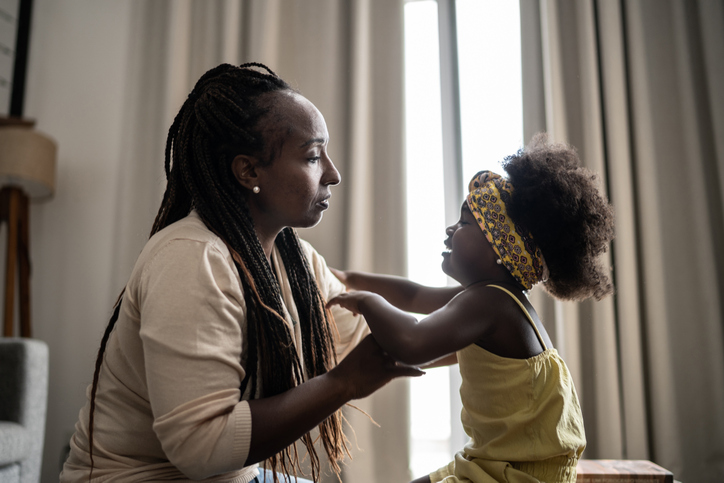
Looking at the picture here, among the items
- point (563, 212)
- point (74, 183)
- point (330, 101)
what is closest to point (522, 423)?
point (563, 212)

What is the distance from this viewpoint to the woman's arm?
0.81 m

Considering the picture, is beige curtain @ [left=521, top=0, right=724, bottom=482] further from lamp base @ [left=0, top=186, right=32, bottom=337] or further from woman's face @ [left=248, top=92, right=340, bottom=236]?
lamp base @ [left=0, top=186, right=32, bottom=337]

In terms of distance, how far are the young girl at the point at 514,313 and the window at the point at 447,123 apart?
3.56 feet

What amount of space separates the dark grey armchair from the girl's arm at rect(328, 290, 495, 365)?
4.82 ft

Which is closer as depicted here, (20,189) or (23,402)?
(23,402)

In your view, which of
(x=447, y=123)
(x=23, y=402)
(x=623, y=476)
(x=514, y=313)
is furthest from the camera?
(x=447, y=123)

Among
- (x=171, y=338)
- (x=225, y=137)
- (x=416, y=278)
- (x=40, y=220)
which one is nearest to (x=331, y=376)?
(x=171, y=338)

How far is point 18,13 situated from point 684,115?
3446 mm

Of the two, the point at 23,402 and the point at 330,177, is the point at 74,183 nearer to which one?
the point at 23,402

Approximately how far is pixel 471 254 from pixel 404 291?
13.6 inches

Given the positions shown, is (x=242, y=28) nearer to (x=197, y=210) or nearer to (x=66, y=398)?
(x=197, y=210)

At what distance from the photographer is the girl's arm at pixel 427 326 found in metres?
0.92

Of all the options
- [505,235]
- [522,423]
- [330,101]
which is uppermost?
[330,101]

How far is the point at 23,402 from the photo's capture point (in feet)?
5.86
